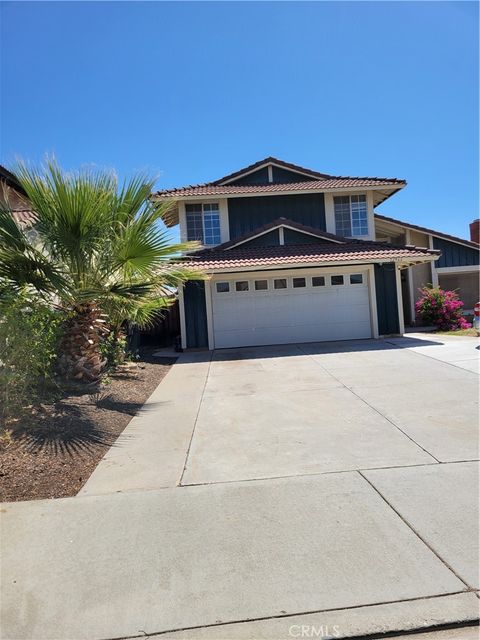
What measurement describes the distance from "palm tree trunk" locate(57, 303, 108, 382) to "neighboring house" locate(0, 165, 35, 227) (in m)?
1.76

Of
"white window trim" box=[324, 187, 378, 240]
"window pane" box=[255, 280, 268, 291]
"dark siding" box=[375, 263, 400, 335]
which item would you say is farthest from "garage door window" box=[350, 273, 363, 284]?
"window pane" box=[255, 280, 268, 291]

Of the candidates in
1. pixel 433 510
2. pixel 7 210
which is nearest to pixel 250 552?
pixel 433 510

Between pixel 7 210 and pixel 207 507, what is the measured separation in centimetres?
579

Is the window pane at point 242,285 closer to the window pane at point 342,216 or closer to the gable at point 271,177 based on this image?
the window pane at point 342,216

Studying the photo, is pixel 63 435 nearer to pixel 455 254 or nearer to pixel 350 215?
pixel 350 215

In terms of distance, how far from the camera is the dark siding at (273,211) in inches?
661

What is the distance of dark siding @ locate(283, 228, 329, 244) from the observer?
51.5 feet

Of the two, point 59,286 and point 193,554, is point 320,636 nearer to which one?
point 193,554

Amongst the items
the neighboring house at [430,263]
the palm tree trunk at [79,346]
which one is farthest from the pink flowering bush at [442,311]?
the palm tree trunk at [79,346]

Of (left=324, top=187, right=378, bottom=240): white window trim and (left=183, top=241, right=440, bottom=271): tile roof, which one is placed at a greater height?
(left=324, top=187, right=378, bottom=240): white window trim

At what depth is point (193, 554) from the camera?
3.16 metres

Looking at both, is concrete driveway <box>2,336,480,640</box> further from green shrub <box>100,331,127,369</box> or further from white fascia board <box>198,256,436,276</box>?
white fascia board <box>198,256,436,276</box>

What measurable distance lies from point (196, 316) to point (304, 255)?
4.04 m

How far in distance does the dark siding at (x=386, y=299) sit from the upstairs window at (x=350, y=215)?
2.48 meters
